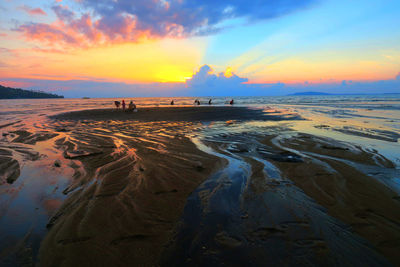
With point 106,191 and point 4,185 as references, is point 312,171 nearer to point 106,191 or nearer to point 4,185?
point 106,191

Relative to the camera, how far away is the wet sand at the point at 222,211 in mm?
3080

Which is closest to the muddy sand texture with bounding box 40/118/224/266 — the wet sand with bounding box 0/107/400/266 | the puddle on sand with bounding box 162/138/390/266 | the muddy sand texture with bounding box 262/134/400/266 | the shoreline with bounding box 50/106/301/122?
the wet sand with bounding box 0/107/400/266

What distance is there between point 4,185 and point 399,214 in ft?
34.5

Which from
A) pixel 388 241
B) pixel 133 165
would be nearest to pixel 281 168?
pixel 388 241

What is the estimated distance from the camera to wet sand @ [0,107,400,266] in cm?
308

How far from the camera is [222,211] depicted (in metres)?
4.30

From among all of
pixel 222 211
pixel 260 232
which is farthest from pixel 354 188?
pixel 222 211

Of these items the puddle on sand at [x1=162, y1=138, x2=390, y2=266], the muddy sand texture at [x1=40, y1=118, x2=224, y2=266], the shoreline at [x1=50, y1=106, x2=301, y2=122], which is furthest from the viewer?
the shoreline at [x1=50, y1=106, x2=301, y2=122]

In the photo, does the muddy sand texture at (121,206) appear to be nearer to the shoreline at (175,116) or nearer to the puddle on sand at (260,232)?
the puddle on sand at (260,232)

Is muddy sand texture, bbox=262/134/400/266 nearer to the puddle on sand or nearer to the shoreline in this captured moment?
the puddle on sand

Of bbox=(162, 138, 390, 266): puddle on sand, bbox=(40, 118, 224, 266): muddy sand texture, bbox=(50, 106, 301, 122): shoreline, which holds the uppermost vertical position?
bbox=(50, 106, 301, 122): shoreline

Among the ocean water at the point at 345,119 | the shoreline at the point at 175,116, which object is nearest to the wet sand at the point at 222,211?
the ocean water at the point at 345,119

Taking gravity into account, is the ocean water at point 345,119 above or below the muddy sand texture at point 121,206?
above

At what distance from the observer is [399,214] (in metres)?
4.21
